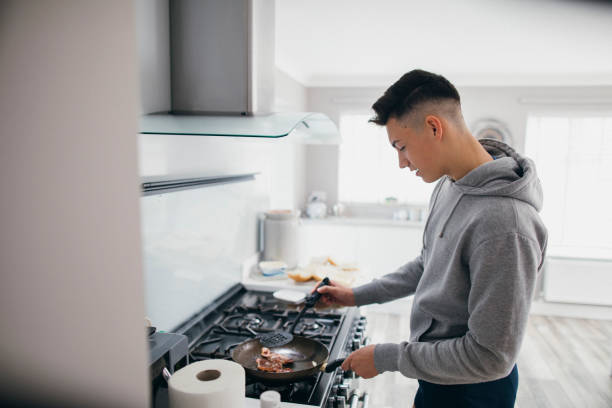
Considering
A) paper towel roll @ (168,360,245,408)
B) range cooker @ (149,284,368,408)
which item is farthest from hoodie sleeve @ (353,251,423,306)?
paper towel roll @ (168,360,245,408)

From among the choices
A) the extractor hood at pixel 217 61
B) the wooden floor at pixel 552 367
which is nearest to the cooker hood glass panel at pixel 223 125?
the extractor hood at pixel 217 61

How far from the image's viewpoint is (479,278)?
37.5 inches

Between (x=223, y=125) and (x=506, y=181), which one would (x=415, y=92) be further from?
(x=223, y=125)

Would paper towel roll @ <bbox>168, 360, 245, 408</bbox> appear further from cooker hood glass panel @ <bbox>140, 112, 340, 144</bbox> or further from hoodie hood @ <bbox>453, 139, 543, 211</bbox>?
hoodie hood @ <bbox>453, 139, 543, 211</bbox>

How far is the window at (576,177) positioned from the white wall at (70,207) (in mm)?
5084

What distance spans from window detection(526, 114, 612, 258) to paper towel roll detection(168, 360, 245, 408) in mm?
4638

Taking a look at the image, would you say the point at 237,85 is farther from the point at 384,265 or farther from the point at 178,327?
the point at 384,265

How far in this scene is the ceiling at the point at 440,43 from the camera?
2295 mm

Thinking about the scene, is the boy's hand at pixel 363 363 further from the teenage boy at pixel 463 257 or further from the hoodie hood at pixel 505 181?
the hoodie hood at pixel 505 181

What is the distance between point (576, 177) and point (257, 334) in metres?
4.39

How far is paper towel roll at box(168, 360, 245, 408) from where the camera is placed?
83 cm

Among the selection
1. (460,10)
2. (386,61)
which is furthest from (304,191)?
(460,10)

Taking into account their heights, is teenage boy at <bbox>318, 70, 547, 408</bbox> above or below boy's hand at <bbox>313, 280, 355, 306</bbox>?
above

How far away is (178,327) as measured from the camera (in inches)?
64.2
